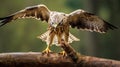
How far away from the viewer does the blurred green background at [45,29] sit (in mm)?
15773

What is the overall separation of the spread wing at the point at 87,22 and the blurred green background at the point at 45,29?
8.15m

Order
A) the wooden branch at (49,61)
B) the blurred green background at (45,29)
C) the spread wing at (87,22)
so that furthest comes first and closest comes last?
the blurred green background at (45,29) → the spread wing at (87,22) → the wooden branch at (49,61)

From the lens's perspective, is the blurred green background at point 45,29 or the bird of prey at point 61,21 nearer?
the bird of prey at point 61,21

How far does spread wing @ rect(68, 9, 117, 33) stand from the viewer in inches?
256

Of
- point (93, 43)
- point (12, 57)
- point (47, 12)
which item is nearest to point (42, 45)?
point (93, 43)

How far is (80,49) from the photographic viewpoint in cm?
2012

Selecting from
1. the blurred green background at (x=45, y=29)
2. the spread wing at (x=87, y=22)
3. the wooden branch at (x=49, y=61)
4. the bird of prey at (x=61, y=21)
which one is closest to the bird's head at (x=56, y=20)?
the bird of prey at (x=61, y=21)

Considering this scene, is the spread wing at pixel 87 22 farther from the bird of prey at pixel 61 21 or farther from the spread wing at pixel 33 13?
the spread wing at pixel 33 13

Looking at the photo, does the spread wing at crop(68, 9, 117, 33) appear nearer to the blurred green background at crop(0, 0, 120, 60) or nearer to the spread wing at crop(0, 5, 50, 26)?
the spread wing at crop(0, 5, 50, 26)

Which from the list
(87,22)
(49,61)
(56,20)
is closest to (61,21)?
(56,20)

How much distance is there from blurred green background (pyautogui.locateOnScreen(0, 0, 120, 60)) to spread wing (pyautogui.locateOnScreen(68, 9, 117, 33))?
26.7ft

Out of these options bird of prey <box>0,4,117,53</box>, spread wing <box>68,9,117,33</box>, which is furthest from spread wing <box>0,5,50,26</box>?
spread wing <box>68,9,117,33</box>

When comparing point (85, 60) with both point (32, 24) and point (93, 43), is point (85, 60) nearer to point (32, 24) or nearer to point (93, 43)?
point (93, 43)

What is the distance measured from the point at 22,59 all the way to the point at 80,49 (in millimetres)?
14942
